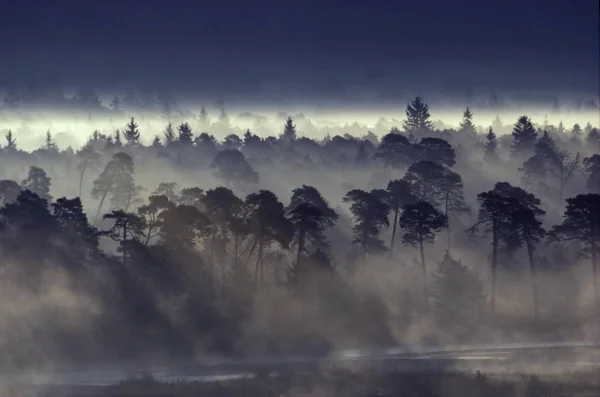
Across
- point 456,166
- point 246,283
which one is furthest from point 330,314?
point 456,166

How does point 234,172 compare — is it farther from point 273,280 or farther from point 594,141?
point 594,141

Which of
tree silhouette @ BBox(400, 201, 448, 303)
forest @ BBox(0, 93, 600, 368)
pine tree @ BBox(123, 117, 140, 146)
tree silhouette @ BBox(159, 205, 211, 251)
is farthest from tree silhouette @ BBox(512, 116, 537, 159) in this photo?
tree silhouette @ BBox(159, 205, 211, 251)

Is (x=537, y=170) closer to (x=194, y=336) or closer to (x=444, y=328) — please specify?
(x=444, y=328)

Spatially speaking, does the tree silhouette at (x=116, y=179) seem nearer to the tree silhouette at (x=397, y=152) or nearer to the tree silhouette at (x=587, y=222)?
the tree silhouette at (x=397, y=152)

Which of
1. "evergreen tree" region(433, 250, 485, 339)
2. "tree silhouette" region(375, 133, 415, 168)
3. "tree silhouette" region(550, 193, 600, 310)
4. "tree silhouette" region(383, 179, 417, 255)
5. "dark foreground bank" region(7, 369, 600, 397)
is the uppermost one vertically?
"tree silhouette" region(375, 133, 415, 168)

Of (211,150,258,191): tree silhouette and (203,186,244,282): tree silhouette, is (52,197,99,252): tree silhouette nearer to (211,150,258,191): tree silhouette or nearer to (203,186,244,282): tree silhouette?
(203,186,244,282): tree silhouette

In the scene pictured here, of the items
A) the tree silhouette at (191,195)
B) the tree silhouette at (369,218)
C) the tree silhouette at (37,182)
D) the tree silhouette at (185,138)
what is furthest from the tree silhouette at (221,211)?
the tree silhouette at (185,138)

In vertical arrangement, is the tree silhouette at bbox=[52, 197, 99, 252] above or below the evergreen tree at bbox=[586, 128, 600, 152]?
below
